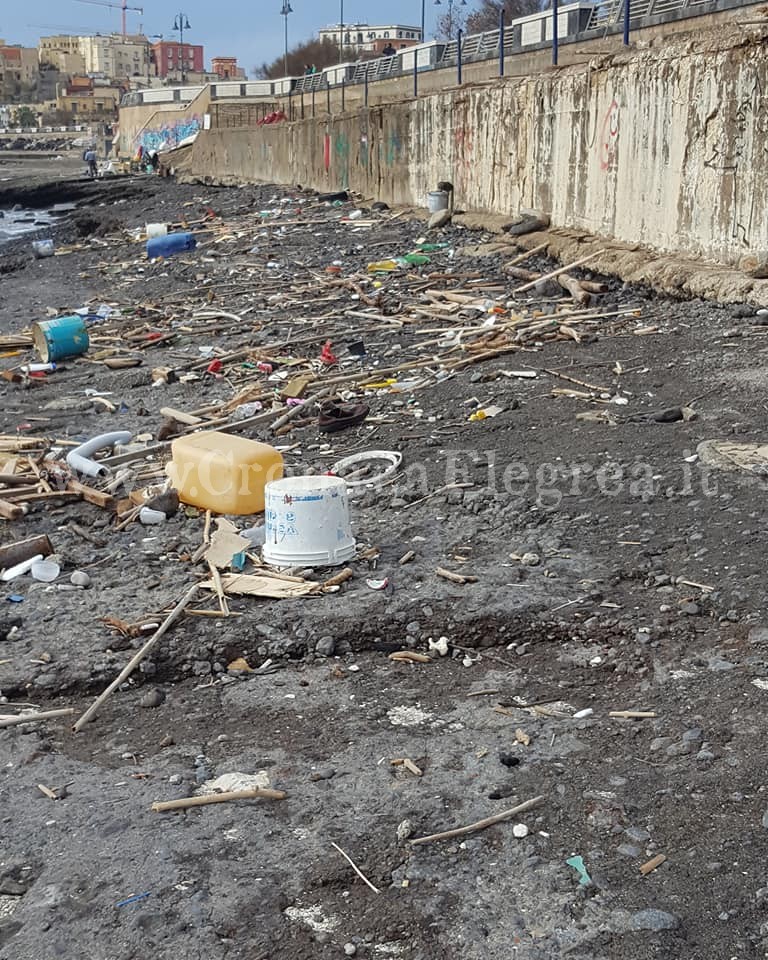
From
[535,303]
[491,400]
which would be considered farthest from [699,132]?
[491,400]

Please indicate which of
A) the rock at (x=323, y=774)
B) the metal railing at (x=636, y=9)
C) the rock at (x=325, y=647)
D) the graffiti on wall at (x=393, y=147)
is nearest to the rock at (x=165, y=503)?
the rock at (x=325, y=647)

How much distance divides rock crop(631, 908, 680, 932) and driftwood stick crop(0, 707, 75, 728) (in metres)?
2.59

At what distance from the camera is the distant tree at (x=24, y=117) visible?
145250 millimetres

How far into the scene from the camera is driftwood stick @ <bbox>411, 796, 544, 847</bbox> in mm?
3471

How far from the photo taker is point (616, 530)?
5.91 meters

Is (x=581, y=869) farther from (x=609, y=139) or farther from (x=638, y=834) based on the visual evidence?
(x=609, y=139)

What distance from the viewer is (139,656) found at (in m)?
4.82

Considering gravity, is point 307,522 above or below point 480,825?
above

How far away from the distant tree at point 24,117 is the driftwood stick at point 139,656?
156612 millimetres

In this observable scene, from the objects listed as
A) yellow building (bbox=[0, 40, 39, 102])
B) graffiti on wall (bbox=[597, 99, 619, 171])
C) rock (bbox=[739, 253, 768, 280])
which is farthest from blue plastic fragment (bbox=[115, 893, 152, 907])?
yellow building (bbox=[0, 40, 39, 102])

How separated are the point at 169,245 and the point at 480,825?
19.2m

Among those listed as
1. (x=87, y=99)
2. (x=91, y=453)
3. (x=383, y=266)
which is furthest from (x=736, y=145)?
(x=87, y=99)

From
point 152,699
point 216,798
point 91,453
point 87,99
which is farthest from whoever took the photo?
point 87,99

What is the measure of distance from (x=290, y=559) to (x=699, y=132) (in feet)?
25.2
